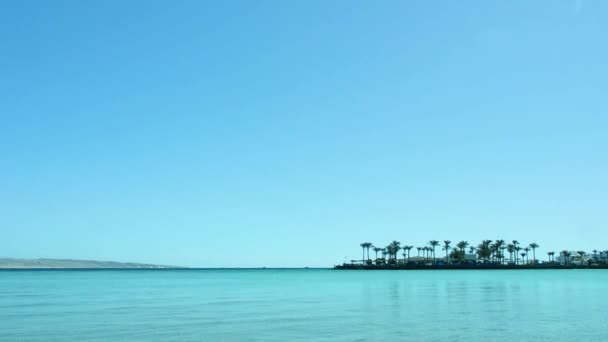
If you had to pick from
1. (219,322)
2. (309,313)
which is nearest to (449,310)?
(309,313)

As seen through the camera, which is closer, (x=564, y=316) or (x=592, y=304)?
(x=564, y=316)

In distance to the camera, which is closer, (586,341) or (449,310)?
(586,341)

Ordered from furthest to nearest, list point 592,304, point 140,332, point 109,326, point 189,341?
point 592,304 < point 109,326 < point 140,332 < point 189,341

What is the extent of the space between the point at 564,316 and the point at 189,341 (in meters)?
27.6

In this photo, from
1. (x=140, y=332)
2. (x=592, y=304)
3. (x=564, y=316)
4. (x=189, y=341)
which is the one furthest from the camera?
(x=592, y=304)

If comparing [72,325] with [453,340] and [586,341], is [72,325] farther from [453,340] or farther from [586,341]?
[586,341]

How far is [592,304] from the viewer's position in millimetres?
51594

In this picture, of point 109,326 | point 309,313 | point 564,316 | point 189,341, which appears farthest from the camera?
point 309,313

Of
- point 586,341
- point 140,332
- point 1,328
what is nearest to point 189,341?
point 140,332

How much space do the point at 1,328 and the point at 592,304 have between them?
47.3 meters

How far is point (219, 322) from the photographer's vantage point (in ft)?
124

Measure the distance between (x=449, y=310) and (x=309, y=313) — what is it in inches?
446

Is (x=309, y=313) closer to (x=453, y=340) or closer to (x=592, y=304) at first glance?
(x=453, y=340)

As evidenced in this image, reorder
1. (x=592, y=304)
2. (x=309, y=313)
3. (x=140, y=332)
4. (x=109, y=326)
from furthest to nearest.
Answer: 1. (x=592, y=304)
2. (x=309, y=313)
3. (x=109, y=326)
4. (x=140, y=332)
